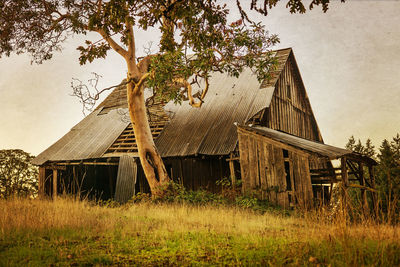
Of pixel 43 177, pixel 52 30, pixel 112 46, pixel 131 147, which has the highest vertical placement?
pixel 52 30

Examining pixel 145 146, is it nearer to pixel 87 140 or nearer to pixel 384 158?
pixel 87 140

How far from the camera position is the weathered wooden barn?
12.2 m

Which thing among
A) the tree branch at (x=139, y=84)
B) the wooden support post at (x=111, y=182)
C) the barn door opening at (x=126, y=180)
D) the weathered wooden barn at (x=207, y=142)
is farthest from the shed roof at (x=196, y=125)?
the tree branch at (x=139, y=84)

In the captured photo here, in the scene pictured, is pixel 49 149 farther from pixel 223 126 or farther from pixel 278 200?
pixel 278 200

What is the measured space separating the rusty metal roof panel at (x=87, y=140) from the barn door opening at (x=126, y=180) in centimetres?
176

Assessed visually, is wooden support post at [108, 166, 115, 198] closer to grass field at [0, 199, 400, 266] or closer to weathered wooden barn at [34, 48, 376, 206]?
weathered wooden barn at [34, 48, 376, 206]

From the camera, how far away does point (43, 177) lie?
1728 cm

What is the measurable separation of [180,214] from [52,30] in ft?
35.6

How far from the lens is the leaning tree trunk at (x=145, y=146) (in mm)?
13133

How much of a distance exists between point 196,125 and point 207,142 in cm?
205

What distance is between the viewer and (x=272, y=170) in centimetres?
1162

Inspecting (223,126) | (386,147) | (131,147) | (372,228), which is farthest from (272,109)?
(386,147)

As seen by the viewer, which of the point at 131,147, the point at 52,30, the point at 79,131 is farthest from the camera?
the point at 79,131

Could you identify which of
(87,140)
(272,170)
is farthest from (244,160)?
(87,140)
